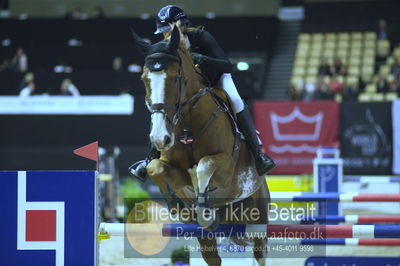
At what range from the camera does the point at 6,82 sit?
604 inches

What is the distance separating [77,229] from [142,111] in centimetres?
987

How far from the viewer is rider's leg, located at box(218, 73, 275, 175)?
5.14 metres

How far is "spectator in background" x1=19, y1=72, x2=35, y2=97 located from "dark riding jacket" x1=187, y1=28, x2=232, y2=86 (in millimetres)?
9995

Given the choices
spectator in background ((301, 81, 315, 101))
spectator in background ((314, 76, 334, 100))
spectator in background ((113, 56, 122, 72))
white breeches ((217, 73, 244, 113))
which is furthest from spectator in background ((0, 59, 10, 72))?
white breeches ((217, 73, 244, 113))

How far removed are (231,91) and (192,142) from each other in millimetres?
741

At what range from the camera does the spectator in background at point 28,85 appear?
1432 cm

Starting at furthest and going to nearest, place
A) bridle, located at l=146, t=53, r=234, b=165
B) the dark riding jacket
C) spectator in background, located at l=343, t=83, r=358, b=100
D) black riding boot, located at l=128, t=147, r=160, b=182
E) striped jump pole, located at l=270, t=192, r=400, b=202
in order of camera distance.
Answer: spectator in background, located at l=343, t=83, r=358, b=100
striped jump pole, located at l=270, t=192, r=400, b=202
the dark riding jacket
black riding boot, located at l=128, t=147, r=160, b=182
bridle, located at l=146, t=53, r=234, b=165

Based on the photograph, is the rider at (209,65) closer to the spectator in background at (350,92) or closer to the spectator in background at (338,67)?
the spectator in background at (350,92)

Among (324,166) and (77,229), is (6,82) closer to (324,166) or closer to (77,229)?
(324,166)

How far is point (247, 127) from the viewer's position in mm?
5168

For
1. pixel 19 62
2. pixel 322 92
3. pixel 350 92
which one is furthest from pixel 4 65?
pixel 350 92

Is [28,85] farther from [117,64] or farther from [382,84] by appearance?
[382,84]

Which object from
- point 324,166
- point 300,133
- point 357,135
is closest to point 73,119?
point 300,133

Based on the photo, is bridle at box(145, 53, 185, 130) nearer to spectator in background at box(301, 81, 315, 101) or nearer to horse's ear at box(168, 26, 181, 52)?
horse's ear at box(168, 26, 181, 52)
